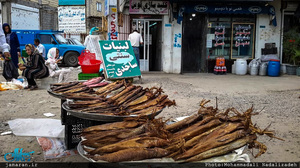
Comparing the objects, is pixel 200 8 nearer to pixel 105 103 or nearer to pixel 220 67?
pixel 220 67

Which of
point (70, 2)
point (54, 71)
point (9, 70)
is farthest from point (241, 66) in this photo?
point (70, 2)

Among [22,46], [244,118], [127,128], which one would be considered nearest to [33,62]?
[127,128]

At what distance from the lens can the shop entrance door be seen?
46.4ft

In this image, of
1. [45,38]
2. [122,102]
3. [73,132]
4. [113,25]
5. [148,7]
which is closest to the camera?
[122,102]

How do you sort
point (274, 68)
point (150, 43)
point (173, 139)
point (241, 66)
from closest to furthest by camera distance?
point (173, 139) → point (274, 68) → point (241, 66) → point (150, 43)

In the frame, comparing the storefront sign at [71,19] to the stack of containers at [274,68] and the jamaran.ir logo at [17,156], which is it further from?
the jamaran.ir logo at [17,156]

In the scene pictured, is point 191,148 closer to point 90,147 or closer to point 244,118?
point 244,118

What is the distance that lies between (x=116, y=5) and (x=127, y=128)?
11436 millimetres

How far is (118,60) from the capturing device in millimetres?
9648

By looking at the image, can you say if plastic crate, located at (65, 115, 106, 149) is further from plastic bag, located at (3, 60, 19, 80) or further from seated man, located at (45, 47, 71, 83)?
plastic bag, located at (3, 60, 19, 80)

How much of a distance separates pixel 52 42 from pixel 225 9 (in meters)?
10.3

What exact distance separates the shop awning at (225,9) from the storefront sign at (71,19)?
20.3 meters

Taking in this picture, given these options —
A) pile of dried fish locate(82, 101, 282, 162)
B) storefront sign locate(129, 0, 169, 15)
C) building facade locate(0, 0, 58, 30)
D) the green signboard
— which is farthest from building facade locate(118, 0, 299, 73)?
building facade locate(0, 0, 58, 30)

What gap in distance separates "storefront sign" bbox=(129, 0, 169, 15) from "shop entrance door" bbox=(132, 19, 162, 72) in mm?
494
